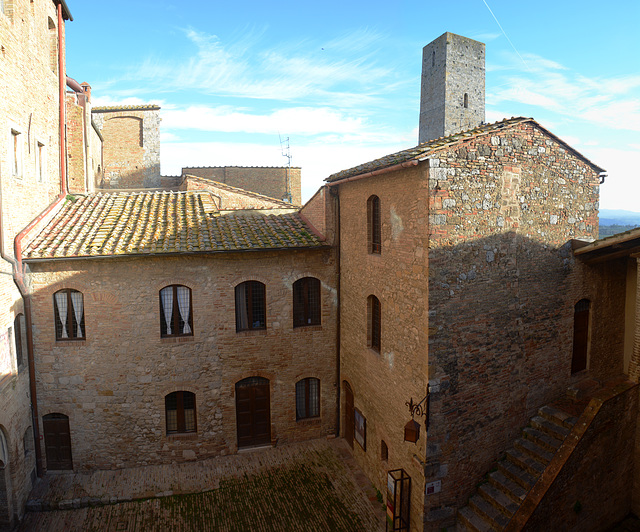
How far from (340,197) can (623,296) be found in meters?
7.86

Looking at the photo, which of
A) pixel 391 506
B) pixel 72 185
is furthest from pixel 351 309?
pixel 72 185

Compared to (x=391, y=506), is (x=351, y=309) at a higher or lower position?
higher

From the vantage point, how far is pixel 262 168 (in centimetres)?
2612

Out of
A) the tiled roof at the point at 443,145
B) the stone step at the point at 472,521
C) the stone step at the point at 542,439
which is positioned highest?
the tiled roof at the point at 443,145

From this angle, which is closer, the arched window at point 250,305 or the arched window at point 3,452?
the arched window at point 3,452

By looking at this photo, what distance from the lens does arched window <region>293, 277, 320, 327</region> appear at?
1234cm

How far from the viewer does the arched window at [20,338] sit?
1030 cm

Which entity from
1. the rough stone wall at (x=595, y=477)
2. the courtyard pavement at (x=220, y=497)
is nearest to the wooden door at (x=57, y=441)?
the courtyard pavement at (x=220, y=497)

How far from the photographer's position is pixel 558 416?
31.2 ft

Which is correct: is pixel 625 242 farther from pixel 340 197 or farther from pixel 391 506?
pixel 391 506

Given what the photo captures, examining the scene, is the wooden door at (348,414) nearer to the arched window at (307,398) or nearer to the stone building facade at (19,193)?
the arched window at (307,398)

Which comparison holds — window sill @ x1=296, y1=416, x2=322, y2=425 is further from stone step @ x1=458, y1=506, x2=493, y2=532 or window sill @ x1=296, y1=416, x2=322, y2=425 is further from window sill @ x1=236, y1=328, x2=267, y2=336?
stone step @ x1=458, y1=506, x2=493, y2=532

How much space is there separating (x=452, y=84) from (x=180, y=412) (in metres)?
18.4

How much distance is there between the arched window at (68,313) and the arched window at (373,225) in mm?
7440
